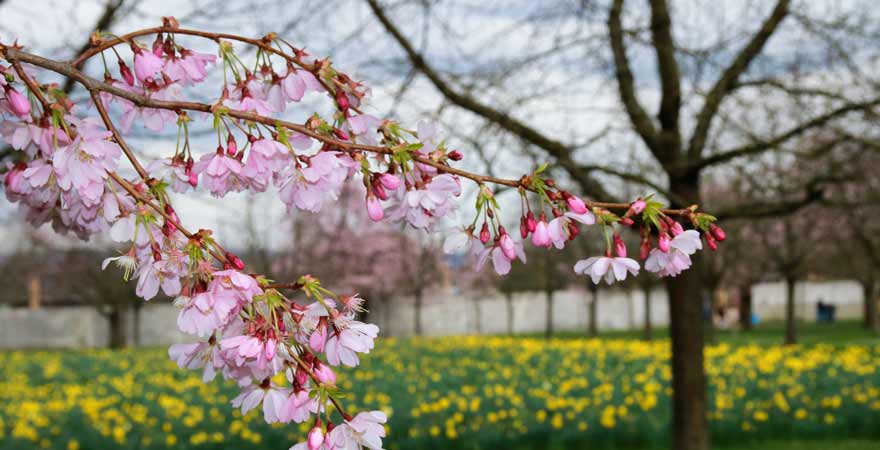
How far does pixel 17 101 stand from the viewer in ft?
5.08

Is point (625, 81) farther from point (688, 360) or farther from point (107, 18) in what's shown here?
point (107, 18)

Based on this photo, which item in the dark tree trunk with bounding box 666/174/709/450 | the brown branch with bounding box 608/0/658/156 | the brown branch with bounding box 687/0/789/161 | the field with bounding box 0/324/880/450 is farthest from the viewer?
the field with bounding box 0/324/880/450

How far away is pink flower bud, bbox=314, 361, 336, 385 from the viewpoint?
1.32m

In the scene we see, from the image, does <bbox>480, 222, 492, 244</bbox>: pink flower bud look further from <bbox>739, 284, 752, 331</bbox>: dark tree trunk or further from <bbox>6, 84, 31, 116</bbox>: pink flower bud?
<bbox>739, 284, 752, 331</bbox>: dark tree trunk

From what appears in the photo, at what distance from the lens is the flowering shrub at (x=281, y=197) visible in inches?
51.7

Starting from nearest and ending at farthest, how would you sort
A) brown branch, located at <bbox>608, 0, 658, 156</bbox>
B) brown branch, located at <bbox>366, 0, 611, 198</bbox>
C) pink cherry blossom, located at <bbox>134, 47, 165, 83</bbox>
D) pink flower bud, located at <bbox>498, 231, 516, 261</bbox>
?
1. pink flower bud, located at <bbox>498, 231, 516, 261</bbox>
2. pink cherry blossom, located at <bbox>134, 47, 165, 83</bbox>
3. brown branch, located at <bbox>366, 0, 611, 198</bbox>
4. brown branch, located at <bbox>608, 0, 658, 156</bbox>

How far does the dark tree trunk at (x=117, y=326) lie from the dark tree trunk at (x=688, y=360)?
72.7 ft

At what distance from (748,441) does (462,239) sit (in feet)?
22.6

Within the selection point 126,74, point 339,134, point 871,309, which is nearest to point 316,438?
point 339,134

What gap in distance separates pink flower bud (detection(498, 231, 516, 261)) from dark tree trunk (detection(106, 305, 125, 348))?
25.1m

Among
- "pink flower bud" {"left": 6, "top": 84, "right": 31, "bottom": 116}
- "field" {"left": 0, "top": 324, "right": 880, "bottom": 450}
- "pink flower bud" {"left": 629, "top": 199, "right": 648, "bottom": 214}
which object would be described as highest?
"pink flower bud" {"left": 6, "top": 84, "right": 31, "bottom": 116}

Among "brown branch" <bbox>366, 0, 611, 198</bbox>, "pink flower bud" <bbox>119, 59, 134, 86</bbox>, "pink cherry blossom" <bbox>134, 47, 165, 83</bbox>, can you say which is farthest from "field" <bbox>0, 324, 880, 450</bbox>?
"pink cherry blossom" <bbox>134, 47, 165, 83</bbox>

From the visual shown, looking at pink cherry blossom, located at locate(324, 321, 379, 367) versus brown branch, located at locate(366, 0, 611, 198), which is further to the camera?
brown branch, located at locate(366, 0, 611, 198)

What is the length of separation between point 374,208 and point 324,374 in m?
0.29
